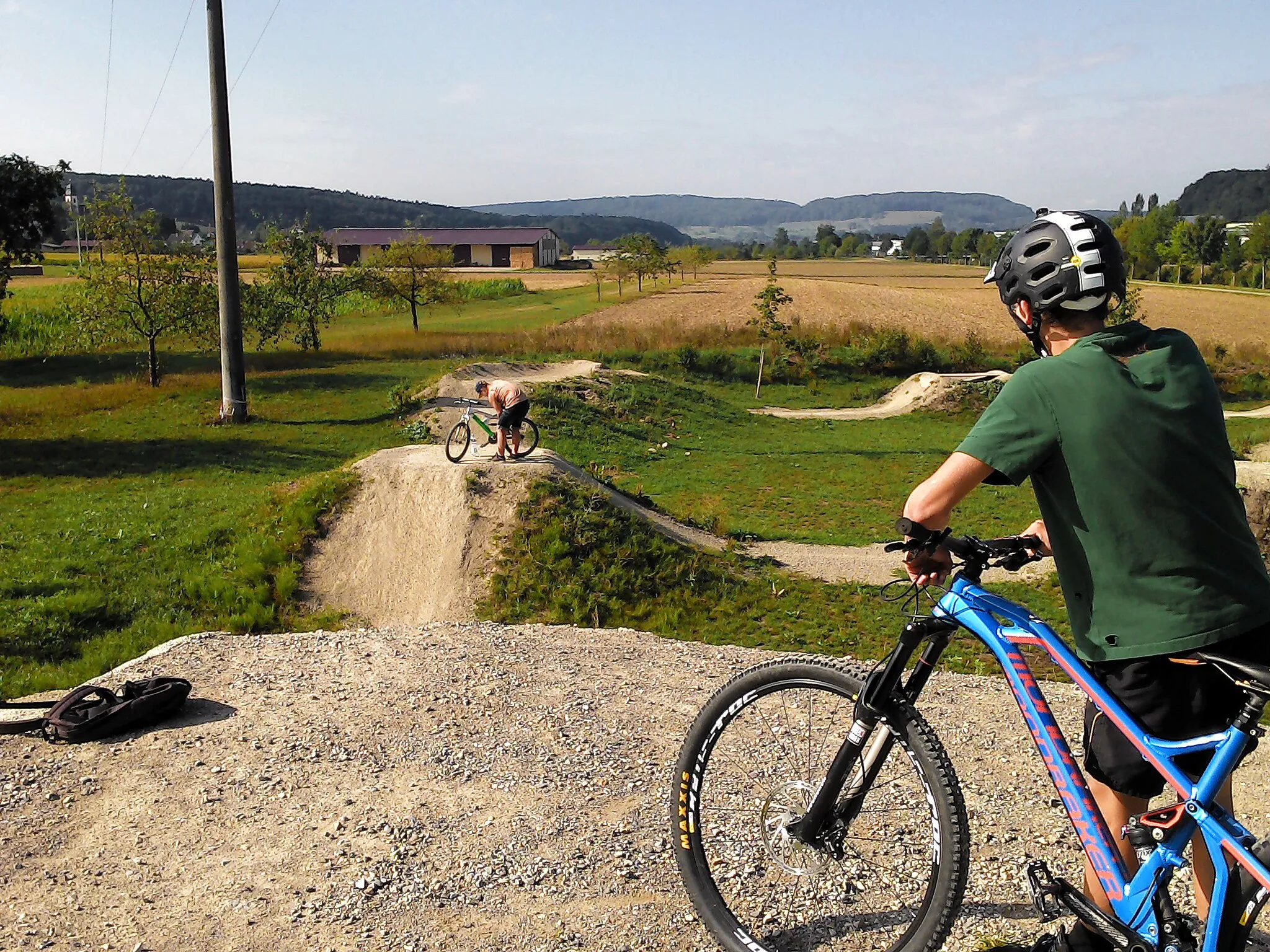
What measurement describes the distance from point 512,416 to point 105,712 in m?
9.70

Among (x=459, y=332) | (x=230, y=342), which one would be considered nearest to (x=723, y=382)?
(x=459, y=332)

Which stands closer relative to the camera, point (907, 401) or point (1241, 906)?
point (1241, 906)

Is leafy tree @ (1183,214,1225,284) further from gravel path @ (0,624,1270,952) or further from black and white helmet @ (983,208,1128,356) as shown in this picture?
black and white helmet @ (983,208,1128,356)

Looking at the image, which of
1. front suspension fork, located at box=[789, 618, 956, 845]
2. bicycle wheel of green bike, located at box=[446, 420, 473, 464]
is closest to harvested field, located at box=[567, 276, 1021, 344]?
bicycle wheel of green bike, located at box=[446, 420, 473, 464]

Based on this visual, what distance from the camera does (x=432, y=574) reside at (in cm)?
1383

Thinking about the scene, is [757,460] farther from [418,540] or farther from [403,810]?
[403,810]

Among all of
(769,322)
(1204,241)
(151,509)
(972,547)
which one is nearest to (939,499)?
(972,547)

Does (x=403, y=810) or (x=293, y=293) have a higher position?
(x=293, y=293)

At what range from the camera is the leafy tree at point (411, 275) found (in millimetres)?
53062

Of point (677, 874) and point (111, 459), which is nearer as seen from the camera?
point (677, 874)

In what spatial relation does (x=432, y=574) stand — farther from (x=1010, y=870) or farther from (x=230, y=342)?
(x=230, y=342)

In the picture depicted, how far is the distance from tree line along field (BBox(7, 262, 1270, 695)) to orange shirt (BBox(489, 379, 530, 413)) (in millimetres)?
2534

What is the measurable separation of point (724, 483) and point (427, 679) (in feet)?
58.1

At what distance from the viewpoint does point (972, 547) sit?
3684 mm
